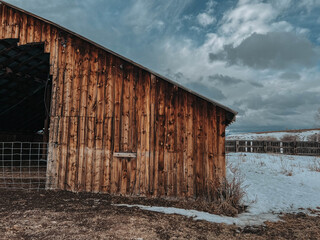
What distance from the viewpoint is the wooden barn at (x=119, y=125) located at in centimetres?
766

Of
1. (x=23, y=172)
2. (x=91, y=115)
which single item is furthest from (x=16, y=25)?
(x=23, y=172)

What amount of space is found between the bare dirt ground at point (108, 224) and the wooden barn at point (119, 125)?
1.21 m

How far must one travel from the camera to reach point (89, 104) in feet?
26.7

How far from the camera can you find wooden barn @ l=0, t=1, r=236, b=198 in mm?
7664

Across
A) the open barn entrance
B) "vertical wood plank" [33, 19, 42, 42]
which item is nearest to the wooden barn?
"vertical wood plank" [33, 19, 42, 42]

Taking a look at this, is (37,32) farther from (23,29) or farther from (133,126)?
(133,126)

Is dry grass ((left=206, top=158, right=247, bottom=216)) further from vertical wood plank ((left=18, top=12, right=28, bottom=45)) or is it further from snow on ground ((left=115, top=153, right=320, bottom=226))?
vertical wood plank ((left=18, top=12, right=28, bottom=45))

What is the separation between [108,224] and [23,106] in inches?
529

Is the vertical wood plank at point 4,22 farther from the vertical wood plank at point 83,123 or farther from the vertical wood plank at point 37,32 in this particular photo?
the vertical wood plank at point 83,123

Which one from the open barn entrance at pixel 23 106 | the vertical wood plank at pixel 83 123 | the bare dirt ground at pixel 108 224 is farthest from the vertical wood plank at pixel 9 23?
the bare dirt ground at pixel 108 224

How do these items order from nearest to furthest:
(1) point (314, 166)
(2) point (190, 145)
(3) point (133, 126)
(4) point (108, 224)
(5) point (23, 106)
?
(4) point (108, 224), (2) point (190, 145), (3) point (133, 126), (1) point (314, 166), (5) point (23, 106)

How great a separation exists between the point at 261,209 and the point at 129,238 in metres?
4.80

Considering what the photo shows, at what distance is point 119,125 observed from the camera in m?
7.94

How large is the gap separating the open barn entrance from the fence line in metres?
18.6
